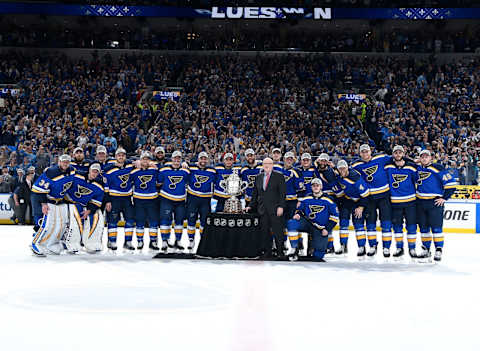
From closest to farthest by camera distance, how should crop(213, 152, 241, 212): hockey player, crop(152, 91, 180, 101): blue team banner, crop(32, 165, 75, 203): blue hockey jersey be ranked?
1. crop(32, 165, 75, 203): blue hockey jersey
2. crop(213, 152, 241, 212): hockey player
3. crop(152, 91, 180, 101): blue team banner

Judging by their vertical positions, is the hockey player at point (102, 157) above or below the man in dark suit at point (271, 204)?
above

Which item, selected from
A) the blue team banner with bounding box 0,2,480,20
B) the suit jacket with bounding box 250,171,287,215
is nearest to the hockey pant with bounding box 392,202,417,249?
the suit jacket with bounding box 250,171,287,215

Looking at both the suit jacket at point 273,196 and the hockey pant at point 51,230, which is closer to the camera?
the suit jacket at point 273,196

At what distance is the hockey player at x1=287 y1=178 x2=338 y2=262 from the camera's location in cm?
955

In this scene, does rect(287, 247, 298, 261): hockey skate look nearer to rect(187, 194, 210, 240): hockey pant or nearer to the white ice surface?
the white ice surface

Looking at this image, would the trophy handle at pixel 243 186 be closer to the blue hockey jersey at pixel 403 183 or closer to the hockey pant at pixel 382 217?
the hockey pant at pixel 382 217

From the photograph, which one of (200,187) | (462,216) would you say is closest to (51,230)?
(200,187)

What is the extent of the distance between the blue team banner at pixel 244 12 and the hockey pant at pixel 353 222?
63.8 feet

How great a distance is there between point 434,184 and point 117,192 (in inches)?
219

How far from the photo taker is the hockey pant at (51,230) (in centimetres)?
981

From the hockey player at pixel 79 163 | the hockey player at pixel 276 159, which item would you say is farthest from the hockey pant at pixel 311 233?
the hockey player at pixel 79 163

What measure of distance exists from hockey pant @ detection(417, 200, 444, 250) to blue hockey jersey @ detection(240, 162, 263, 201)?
2963 mm

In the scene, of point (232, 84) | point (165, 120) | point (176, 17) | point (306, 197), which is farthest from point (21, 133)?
point (306, 197)

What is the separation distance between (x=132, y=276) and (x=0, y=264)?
2569 millimetres
